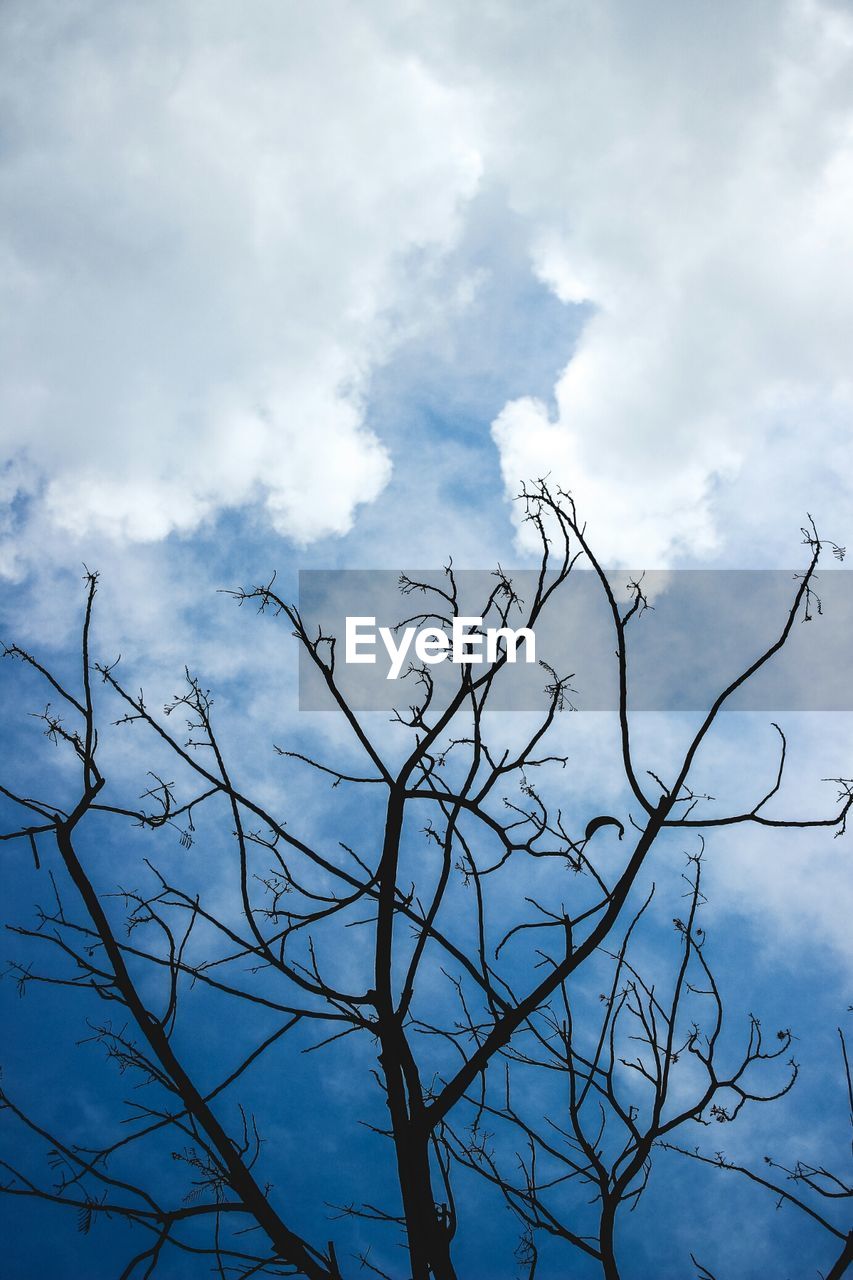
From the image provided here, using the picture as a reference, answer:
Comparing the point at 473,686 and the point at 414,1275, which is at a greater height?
the point at 473,686

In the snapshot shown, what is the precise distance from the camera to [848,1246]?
516cm

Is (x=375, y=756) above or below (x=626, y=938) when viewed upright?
above

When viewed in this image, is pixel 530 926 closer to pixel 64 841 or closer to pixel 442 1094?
pixel 442 1094

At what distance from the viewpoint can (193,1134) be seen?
511cm

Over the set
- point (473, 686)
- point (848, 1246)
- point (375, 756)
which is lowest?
point (848, 1246)

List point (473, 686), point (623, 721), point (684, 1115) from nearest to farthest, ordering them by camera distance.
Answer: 1. point (623, 721)
2. point (473, 686)
3. point (684, 1115)

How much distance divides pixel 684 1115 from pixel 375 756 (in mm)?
3971

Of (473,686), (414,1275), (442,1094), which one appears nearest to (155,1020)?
(442,1094)

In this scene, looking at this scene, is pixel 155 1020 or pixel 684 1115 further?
pixel 684 1115

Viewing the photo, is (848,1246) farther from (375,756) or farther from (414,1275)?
(375,756)

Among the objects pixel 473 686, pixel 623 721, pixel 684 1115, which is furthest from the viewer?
pixel 684 1115

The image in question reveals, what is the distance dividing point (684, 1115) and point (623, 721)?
357 cm

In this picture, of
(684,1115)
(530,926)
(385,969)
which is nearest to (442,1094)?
(385,969)

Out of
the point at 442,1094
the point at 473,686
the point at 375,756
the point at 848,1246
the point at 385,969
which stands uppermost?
the point at 473,686
